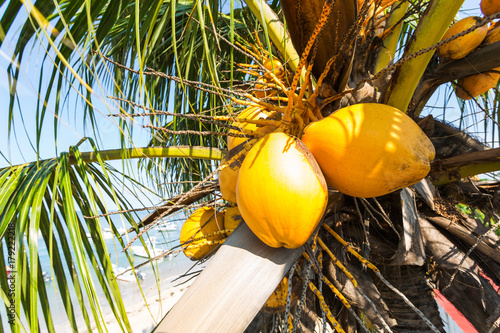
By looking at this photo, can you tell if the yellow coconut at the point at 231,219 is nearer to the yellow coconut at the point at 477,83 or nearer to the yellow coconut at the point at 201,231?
the yellow coconut at the point at 201,231

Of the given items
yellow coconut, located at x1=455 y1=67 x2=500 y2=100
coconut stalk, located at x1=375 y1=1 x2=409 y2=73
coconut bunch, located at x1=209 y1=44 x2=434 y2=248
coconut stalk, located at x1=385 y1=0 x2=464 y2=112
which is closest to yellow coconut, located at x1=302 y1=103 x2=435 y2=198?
coconut bunch, located at x1=209 y1=44 x2=434 y2=248

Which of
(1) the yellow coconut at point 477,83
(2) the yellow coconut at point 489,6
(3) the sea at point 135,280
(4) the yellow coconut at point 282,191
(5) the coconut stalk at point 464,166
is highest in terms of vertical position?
(2) the yellow coconut at point 489,6

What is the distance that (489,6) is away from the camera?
3.73 feet

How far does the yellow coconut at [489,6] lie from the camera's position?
1122 mm

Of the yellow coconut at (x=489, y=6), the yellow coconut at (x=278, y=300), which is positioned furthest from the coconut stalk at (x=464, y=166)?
the yellow coconut at (x=278, y=300)

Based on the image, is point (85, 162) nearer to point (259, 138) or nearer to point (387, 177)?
point (259, 138)

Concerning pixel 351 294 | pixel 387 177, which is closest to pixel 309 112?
pixel 387 177

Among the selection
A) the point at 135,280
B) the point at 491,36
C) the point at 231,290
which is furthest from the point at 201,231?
the point at 135,280

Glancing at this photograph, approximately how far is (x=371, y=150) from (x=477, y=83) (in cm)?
83

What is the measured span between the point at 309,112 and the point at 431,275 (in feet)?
2.67

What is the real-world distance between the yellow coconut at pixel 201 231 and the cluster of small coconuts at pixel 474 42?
3.06ft

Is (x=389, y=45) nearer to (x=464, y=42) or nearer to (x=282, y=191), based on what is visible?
(x=464, y=42)

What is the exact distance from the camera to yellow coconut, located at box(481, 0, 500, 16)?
112 cm

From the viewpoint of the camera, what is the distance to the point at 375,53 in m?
1.07
